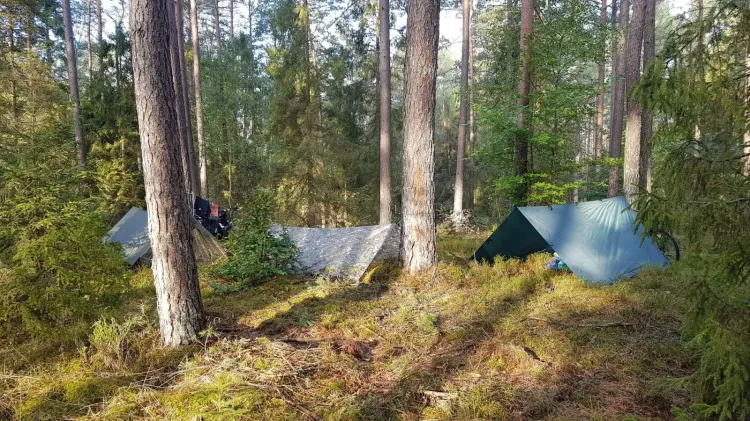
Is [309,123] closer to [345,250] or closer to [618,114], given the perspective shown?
[345,250]

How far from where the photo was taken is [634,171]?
7.95 m

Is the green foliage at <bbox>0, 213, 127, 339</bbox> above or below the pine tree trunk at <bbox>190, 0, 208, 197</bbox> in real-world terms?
below

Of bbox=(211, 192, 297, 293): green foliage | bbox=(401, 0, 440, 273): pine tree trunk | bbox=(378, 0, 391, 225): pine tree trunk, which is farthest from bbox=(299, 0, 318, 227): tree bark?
bbox=(401, 0, 440, 273): pine tree trunk

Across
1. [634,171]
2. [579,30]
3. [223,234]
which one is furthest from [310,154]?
[634,171]

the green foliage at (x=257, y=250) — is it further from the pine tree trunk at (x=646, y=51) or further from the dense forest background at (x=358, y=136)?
the pine tree trunk at (x=646, y=51)

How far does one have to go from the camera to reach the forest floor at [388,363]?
2686 millimetres

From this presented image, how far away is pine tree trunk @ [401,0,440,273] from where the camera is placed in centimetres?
583

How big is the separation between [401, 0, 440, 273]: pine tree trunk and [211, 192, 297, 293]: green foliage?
6.86 feet

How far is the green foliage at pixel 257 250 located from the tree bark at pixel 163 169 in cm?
240

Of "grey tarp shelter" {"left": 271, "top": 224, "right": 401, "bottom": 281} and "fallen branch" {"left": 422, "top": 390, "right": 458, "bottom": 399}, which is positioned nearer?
"fallen branch" {"left": 422, "top": 390, "right": 458, "bottom": 399}

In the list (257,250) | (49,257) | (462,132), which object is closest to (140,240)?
(257,250)

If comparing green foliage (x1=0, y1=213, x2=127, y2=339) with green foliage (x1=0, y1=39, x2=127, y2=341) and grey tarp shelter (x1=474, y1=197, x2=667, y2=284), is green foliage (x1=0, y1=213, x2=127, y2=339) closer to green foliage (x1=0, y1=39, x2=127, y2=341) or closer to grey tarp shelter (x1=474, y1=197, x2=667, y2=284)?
green foliage (x1=0, y1=39, x2=127, y2=341)

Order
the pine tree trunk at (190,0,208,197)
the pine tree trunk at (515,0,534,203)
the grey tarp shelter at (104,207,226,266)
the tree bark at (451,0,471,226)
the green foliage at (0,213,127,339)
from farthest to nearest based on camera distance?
the tree bark at (451,0,471,226) < the pine tree trunk at (190,0,208,197) < the pine tree trunk at (515,0,534,203) < the grey tarp shelter at (104,207,226,266) < the green foliage at (0,213,127,339)

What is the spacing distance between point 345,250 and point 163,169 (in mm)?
3887
